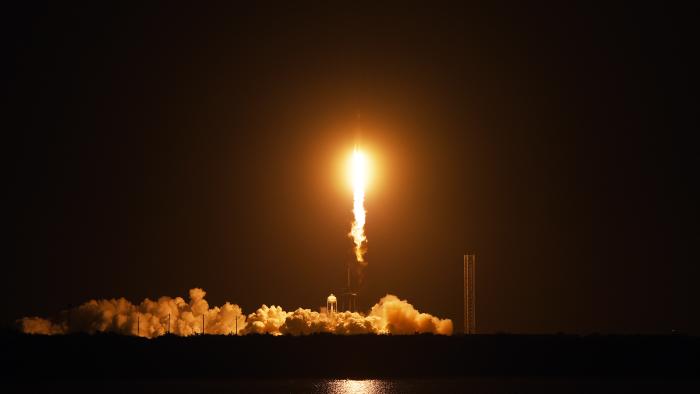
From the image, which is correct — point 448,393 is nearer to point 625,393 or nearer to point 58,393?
point 625,393

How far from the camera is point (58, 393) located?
194250 millimetres

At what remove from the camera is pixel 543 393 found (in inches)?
7854

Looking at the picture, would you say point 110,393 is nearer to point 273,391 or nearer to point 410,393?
point 273,391

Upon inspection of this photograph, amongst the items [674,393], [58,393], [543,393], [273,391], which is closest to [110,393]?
[58,393]

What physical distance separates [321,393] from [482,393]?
675 inches

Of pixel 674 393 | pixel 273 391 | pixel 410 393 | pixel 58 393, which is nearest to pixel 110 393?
pixel 58 393

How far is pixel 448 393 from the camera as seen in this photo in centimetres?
19838

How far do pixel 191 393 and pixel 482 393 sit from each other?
101ft

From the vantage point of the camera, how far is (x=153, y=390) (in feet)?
652

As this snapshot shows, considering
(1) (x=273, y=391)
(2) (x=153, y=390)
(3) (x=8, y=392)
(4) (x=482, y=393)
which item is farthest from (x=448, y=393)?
(3) (x=8, y=392)

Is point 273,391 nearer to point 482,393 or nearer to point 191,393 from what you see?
point 191,393

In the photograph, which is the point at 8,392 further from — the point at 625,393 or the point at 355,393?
the point at 625,393

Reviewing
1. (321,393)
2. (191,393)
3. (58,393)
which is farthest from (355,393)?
(58,393)

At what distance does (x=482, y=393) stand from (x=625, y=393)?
15255 millimetres
